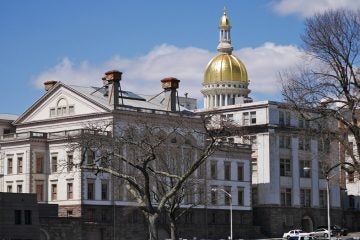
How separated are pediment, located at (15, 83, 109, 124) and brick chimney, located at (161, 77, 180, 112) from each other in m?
11.3

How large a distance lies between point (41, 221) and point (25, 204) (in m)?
4.40

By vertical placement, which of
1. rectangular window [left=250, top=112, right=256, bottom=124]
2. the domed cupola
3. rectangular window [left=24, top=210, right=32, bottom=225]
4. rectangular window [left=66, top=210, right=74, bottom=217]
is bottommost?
rectangular window [left=24, top=210, right=32, bottom=225]

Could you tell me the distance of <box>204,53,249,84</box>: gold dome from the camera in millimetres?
158375

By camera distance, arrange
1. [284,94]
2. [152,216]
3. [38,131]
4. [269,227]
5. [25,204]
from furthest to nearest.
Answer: [269,227] < [38,131] < [25,204] < [152,216] < [284,94]

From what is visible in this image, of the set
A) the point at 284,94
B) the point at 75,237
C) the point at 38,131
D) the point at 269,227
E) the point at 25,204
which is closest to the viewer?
the point at 284,94

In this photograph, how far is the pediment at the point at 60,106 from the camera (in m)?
113

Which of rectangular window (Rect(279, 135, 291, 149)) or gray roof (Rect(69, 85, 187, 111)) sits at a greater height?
gray roof (Rect(69, 85, 187, 111))

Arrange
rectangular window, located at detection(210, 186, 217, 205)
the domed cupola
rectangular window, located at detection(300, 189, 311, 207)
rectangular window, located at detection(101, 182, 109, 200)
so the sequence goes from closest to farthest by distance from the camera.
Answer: rectangular window, located at detection(101, 182, 109, 200)
rectangular window, located at detection(210, 186, 217, 205)
rectangular window, located at detection(300, 189, 311, 207)
the domed cupola

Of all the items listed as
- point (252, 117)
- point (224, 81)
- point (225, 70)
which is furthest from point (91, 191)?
point (225, 70)

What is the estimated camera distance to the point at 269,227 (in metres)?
128

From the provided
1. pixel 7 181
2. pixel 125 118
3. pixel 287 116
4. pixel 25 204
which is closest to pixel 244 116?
pixel 287 116

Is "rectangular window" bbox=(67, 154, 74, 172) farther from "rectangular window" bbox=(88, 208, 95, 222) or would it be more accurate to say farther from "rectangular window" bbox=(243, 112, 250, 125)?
"rectangular window" bbox=(243, 112, 250, 125)

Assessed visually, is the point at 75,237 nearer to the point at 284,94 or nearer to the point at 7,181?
the point at 7,181

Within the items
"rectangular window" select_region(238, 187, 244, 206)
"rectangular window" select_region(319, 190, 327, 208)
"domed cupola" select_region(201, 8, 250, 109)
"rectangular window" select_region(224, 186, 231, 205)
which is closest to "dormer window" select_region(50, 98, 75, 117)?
"rectangular window" select_region(224, 186, 231, 205)
